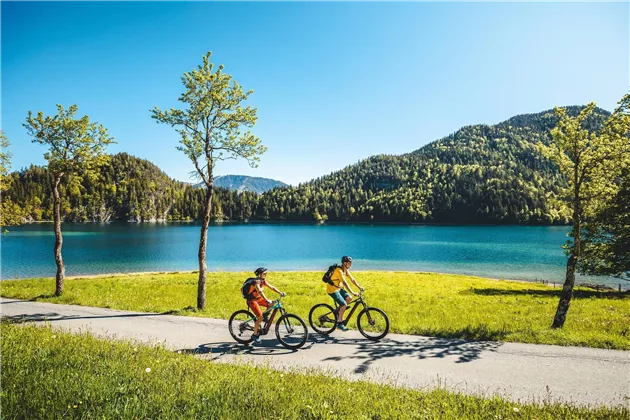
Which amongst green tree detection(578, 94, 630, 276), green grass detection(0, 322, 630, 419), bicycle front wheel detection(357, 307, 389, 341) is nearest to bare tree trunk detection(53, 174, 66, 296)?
green grass detection(0, 322, 630, 419)

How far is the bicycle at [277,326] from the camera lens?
11578mm

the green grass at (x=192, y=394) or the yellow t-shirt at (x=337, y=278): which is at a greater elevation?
the yellow t-shirt at (x=337, y=278)

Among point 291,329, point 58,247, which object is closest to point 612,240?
point 291,329

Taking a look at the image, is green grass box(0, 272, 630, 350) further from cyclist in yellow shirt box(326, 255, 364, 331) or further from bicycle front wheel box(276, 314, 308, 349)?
bicycle front wheel box(276, 314, 308, 349)

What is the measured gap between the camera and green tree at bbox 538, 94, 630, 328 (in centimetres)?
1312

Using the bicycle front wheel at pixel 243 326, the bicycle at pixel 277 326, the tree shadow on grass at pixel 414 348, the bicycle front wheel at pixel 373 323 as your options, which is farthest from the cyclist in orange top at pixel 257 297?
the bicycle front wheel at pixel 373 323

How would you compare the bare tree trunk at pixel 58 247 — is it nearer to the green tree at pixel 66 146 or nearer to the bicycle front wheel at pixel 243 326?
the green tree at pixel 66 146

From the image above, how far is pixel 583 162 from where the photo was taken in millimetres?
13406

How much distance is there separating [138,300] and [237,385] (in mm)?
15768

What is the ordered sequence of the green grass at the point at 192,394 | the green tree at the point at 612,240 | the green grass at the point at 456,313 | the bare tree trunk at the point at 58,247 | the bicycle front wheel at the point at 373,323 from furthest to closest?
1. the green tree at the point at 612,240
2. the bare tree trunk at the point at 58,247
3. the bicycle front wheel at the point at 373,323
4. the green grass at the point at 456,313
5. the green grass at the point at 192,394

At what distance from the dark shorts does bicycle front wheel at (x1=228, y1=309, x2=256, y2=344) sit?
3103mm

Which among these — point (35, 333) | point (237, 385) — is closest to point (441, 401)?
point (237, 385)

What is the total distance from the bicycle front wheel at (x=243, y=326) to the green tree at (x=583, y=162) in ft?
40.7

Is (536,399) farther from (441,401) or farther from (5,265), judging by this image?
(5,265)
